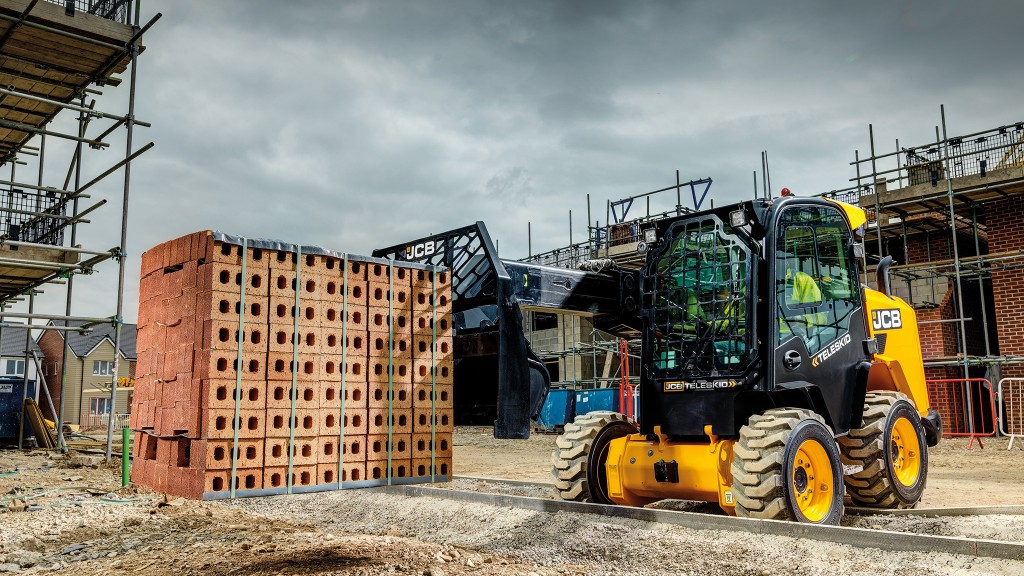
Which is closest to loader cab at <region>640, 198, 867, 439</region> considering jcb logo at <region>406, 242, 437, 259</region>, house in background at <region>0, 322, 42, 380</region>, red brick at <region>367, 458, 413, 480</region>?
jcb logo at <region>406, 242, 437, 259</region>

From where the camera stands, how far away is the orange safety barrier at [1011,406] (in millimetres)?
18484

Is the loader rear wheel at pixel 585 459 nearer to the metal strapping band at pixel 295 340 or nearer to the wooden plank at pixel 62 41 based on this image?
the metal strapping band at pixel 295 340

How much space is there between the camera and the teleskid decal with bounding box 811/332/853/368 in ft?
29.3

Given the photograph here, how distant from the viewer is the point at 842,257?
9.59 metres

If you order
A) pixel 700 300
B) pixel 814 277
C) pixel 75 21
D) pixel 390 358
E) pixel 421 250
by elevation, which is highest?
pixel 75 21

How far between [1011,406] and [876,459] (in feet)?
37.5

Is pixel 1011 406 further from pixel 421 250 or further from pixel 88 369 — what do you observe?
pixel 88 369

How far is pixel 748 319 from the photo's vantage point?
8.48m

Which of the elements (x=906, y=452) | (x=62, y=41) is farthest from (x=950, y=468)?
(x=62, y=41)

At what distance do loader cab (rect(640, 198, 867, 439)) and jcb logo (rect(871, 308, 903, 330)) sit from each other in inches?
24.0

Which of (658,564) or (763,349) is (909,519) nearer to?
(763,349)

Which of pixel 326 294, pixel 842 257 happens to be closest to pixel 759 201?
pixel 842 257

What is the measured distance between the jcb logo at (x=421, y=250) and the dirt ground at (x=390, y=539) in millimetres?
2780

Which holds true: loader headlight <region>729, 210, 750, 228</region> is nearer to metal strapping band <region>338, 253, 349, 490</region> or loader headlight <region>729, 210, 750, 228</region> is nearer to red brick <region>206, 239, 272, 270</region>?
metal strapping band <region>338, 253, 349, 490</region>
